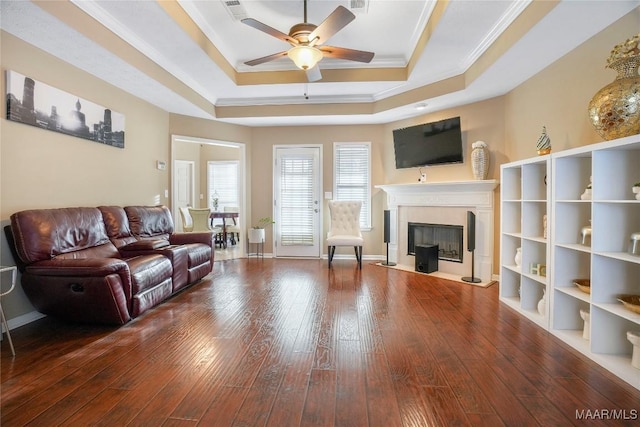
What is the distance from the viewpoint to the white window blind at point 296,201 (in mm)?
5906

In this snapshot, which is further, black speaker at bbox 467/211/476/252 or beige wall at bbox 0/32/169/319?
black speaker at bbox 467/211/476/252

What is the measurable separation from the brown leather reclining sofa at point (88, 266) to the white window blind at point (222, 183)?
512 centimetres

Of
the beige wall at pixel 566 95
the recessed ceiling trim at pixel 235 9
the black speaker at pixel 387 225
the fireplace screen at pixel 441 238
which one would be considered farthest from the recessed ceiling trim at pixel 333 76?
the fireplace screen at pixel 441 238

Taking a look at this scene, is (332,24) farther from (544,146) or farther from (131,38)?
(544,146)

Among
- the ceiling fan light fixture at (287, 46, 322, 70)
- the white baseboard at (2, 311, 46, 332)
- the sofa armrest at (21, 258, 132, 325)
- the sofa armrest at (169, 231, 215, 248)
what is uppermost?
the ceiling fan light fixture at (287, 46, 322, 70)

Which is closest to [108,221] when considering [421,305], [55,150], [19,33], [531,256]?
[55,150]

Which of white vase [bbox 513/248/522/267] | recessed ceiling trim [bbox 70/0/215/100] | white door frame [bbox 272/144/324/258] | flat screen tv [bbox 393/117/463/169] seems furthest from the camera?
white door frame [bbox 272/144/324/258]

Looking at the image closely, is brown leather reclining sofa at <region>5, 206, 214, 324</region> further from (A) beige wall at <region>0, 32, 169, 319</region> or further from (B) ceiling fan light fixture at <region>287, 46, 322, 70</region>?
(B) ceiling fan light fixture at <region>287, 46, 322, 70</region>

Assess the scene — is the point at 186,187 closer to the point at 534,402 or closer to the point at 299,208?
the point at 299,208

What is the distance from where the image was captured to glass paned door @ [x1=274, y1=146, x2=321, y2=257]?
5883mm

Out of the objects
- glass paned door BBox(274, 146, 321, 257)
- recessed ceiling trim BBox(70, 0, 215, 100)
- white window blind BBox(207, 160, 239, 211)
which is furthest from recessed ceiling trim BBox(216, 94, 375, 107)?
white window blind BBox(207, 160, 239, 211)

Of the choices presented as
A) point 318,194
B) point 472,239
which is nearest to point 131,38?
point 318,194

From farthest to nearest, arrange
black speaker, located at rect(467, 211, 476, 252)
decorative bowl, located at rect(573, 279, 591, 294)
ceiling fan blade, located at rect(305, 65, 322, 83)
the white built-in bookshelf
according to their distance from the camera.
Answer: black speaker, located at rect(467, 211, 476, 252) → ceiling fan blade, located at rect(305, 65, 322, 83) → decorative bowl, located at rect(573, 279, 591, 294) → the white built-in bookshelf

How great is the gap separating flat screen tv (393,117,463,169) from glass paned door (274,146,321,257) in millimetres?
1566
